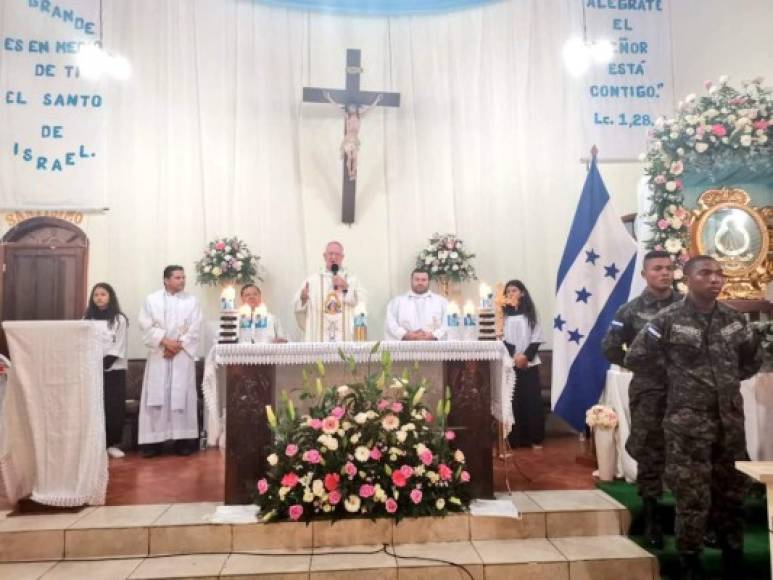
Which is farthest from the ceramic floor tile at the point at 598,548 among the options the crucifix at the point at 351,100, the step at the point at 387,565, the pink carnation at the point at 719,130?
the crucifix at the point at 351,100

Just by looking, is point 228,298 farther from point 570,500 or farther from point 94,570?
point 570,500

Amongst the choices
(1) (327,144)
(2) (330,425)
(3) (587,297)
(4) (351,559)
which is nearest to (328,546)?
(4) (351,559)

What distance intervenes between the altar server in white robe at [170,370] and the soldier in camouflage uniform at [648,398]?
4067 millimetres

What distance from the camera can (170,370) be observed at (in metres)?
5.77

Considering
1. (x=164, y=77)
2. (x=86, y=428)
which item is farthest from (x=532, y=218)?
(x=86, y=428)

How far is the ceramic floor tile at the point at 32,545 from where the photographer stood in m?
3.40

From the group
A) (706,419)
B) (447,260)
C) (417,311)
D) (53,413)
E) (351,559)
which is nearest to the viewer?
(706,419)

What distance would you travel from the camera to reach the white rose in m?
3.46

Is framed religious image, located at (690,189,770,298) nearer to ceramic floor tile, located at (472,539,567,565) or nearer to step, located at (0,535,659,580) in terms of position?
step, located at (0,535,659,580)

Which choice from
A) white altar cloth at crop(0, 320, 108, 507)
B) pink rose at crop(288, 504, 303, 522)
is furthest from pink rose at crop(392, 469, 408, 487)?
white altar cloth at crop(0, 320, 108, 507)

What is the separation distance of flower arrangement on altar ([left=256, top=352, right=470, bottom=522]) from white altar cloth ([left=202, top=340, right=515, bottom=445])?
0.44ft

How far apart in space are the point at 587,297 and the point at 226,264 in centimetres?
389

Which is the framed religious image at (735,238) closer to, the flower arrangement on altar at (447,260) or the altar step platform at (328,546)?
the altar step platform at (328,546)

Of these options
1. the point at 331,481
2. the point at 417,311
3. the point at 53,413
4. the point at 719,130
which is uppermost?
the point at 719,130
